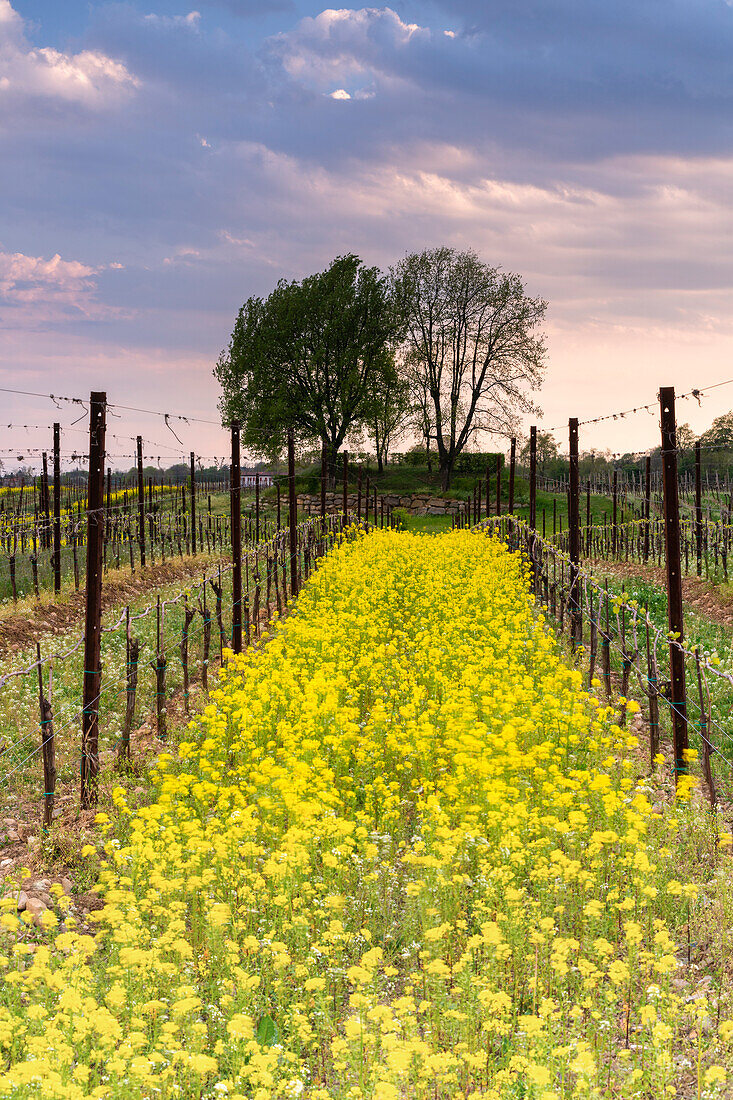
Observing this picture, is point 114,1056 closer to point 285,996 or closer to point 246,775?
point 285,996

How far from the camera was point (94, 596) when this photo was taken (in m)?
10.8

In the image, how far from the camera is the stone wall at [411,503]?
191 ft

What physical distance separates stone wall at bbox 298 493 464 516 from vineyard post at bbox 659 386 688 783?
151 ft

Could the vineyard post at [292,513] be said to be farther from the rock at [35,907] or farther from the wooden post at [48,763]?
the rock at [35,907]

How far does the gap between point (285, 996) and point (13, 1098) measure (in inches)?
73.4

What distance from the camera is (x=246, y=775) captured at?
980 cm

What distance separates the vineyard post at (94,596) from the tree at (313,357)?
148ft

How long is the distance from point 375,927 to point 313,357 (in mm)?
52881

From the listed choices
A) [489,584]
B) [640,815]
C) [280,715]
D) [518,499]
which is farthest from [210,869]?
[518,499]

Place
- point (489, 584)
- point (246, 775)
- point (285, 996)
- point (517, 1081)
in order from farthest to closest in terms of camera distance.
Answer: point (489, 584) → point (246, 775) → point (285, 996) → point (517, 1081)

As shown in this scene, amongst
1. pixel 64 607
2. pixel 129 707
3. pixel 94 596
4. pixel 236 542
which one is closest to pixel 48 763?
pixel 129 707

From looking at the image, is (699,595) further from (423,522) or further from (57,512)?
(423,522)

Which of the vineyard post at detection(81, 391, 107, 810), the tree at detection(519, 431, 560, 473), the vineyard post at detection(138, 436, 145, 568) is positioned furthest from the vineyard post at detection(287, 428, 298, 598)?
the tree at detection(519, 431, 560, 473)

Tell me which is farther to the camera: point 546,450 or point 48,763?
point 546,450
